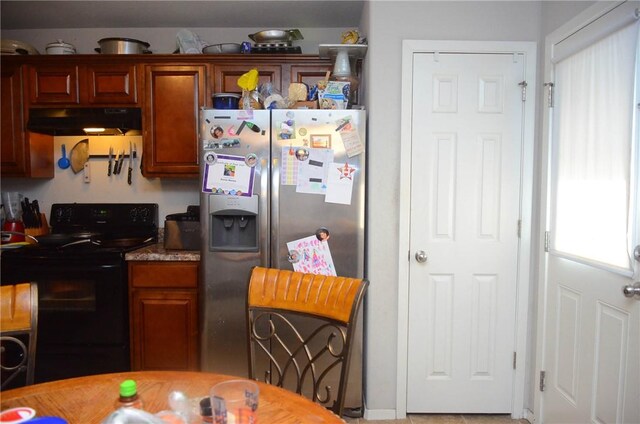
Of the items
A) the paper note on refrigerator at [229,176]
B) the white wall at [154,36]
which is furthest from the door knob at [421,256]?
the white wall at [154,36]

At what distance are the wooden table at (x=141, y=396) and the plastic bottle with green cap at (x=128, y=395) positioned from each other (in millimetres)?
145

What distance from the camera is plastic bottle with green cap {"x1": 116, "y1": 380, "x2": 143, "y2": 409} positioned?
→ 0.79 metres

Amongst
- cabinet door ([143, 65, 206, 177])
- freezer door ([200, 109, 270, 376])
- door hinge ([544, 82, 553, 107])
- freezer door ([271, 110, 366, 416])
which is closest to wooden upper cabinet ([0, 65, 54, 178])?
cabinet door ([143, 65, 206, 177])

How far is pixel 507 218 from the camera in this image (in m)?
2.36

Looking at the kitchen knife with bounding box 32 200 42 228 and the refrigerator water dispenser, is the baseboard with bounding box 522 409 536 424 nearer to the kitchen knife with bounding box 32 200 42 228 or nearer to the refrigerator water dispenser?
the refrigerator water dispenser

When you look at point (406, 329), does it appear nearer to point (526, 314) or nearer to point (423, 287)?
point (423, 287)

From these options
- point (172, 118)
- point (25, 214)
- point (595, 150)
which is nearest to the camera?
point (595, 150)

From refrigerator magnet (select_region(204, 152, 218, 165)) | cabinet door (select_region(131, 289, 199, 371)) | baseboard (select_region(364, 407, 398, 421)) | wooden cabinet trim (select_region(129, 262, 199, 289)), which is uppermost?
refrigerator magnet (select_region(204, 152, 218, 165))

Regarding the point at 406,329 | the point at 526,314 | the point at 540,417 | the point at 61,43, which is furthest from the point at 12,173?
the point at 540,417

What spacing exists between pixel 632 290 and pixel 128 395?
1690 mm

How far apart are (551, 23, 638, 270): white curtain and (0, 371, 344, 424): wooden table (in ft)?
4.60

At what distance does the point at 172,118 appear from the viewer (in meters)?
2.80

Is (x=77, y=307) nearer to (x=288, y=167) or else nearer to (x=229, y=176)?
(x=229, y=176)

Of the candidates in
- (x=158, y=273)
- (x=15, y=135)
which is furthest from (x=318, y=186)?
(x=15, y=135)
